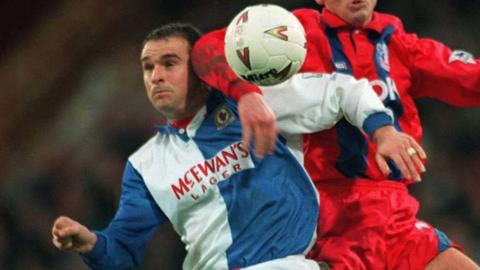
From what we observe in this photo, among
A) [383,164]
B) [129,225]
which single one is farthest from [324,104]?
[129,225]

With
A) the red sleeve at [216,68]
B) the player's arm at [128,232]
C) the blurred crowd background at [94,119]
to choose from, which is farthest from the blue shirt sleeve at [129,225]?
the blurred crowd background at [94,119]

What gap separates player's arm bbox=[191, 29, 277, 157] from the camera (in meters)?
2.71

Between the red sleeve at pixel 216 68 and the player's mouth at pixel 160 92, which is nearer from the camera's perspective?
the red sleeve at pixel 216 68

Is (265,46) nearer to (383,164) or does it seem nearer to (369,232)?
(383,164)

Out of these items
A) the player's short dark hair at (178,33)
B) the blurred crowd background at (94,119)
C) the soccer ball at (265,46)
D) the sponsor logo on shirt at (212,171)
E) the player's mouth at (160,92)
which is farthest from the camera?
the blurred crowd background at (94,119)

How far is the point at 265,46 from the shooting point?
2.87m

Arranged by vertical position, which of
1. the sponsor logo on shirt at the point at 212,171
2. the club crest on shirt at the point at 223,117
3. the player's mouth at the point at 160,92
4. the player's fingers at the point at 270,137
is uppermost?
the player's mouth at the point at 160,92

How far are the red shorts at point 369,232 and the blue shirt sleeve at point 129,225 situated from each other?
62 cm

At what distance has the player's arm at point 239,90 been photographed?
271cm

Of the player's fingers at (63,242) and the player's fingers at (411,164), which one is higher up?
the player's fingers at (63,242)

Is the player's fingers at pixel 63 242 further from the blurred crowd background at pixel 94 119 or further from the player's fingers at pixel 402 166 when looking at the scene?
the blurred crowd background at pixel 94 119

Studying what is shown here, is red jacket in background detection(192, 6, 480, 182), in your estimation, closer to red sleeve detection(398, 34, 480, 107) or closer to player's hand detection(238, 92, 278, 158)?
red sleeve detection(398, 34, 480, 107)

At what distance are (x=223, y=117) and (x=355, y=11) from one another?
628mm

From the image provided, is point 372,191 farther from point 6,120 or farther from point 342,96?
point 6,120
